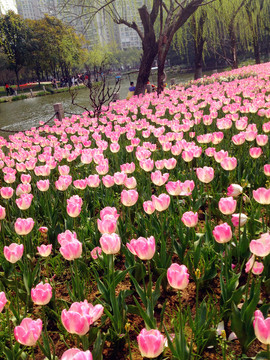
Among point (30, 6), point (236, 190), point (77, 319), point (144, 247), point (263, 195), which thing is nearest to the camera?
point (77, 319)

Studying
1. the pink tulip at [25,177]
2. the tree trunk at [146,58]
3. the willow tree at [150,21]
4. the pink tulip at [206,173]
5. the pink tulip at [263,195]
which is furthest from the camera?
the tree trunk at [146,58]

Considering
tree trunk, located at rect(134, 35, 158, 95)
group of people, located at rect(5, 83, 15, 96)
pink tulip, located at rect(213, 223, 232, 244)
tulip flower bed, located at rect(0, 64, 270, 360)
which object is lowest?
tulip flower bed, located at rect(0, 64, 270, 360)

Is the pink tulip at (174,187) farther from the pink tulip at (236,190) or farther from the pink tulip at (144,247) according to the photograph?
the pink tulip at (144,247)

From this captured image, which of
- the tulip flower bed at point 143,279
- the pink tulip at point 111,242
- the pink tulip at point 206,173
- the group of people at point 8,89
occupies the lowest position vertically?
the tulip flower bed at point 143,279

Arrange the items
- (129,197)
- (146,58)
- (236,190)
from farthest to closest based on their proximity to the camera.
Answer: (146,58)
(129,197)
(236,190)

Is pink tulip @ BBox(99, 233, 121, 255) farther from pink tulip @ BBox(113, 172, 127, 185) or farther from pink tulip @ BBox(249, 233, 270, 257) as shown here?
pink tulip @ BBox(113, 172, 127, 185)

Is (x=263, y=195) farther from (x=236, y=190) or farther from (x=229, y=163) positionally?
(x=229, y=163)

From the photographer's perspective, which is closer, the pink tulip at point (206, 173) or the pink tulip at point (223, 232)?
the pink tulip at point (223, 232)

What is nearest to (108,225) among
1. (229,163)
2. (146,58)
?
(229,163)

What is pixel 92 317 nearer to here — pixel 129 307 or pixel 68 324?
pixel 68 324

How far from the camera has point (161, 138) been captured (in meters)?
3.55

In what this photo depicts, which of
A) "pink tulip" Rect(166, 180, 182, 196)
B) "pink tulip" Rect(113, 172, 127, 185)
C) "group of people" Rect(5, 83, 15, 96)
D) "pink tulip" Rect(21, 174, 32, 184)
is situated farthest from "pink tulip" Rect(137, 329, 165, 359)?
"group of people" Rect(5, 83, 15, 96)

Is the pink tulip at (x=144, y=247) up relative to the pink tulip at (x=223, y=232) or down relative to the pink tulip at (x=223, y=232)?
up

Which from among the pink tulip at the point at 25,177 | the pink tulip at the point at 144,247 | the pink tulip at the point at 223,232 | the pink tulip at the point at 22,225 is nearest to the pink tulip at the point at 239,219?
A: the pink tulip at the point at 223,232
